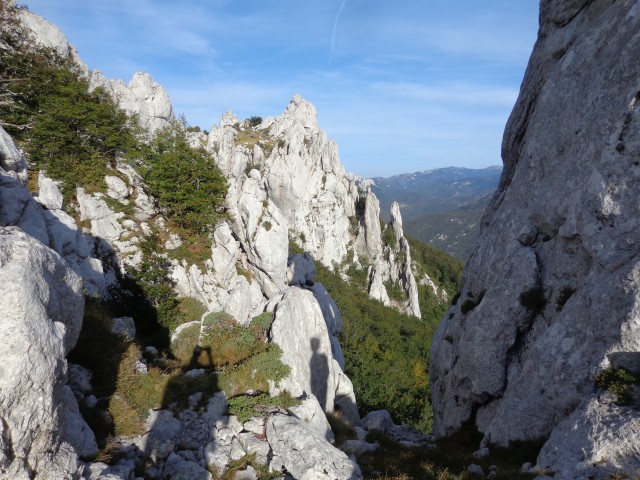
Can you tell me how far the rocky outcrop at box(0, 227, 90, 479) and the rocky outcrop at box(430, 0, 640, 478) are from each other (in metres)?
14.9

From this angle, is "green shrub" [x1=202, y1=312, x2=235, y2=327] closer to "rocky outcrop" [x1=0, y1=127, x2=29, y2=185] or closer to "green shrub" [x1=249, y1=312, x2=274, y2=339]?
"green shrub" [x1=249, y1=312, x2=274, y2=339]

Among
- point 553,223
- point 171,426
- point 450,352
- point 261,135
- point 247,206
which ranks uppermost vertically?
point 261,135

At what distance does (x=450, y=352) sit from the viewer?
960 inches

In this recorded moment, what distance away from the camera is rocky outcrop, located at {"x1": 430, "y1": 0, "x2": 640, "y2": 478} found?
1306 cm

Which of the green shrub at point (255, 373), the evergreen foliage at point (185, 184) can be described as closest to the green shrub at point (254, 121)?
the evergreen foliage at point (185, 184)

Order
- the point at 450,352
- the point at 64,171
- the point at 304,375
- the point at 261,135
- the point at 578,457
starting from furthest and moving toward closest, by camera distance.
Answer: the point at 261,135, the point at 64,171, the point at 450,352, the point at 304,375, the point at 578,457

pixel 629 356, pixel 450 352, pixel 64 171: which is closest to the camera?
pixel 629 356

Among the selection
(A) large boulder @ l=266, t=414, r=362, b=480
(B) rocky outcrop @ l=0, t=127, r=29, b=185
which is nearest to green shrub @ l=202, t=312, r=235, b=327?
(A) large boulder @ l=266, t=414, r=362, b=480

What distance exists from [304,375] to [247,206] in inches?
802

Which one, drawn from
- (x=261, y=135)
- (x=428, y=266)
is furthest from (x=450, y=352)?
(x=261, y=135)

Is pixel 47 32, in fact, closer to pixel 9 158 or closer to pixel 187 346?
pixel 9 158

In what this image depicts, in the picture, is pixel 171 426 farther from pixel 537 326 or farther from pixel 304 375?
pixel 537 326

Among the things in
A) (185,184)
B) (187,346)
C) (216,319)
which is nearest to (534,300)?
(216,319)

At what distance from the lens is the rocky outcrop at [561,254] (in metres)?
13.1
